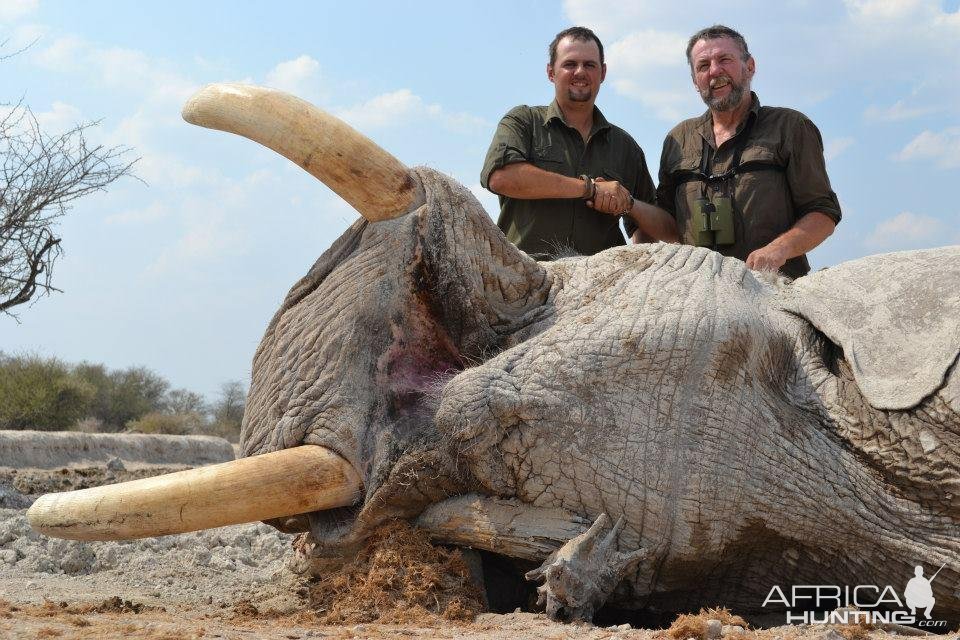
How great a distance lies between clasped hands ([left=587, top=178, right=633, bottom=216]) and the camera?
612 centimetres

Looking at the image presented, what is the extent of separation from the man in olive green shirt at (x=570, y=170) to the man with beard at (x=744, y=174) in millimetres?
361

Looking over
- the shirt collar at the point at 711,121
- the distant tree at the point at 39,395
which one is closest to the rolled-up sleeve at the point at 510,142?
the shirt collar at the point at 711,121

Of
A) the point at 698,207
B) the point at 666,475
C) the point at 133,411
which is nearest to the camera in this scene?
the point at 666,475

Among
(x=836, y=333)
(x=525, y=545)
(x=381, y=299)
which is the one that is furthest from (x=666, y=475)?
(x=381, y=299)

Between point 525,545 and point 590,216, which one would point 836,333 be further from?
point 590,216

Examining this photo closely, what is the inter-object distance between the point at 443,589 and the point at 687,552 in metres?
0.88

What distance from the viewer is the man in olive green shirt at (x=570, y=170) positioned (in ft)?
20.2

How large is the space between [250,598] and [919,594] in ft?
8.34

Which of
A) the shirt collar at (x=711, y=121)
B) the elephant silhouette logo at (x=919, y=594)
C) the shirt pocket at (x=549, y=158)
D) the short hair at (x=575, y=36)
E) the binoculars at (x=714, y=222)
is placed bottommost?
the elephant silhouette logo at (x=919, y=594)

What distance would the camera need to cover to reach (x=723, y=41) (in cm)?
643

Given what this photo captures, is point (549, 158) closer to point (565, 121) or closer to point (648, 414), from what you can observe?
point (565, 121)

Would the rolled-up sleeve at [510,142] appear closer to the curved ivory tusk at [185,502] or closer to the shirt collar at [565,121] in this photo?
the shirt collar at [565,121]

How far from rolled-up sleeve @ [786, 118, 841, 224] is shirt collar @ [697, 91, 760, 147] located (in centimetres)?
30

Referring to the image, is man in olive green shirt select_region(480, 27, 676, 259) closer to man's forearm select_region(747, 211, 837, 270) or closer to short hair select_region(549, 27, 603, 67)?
short hair select_region(549, 27, 603, 67)
